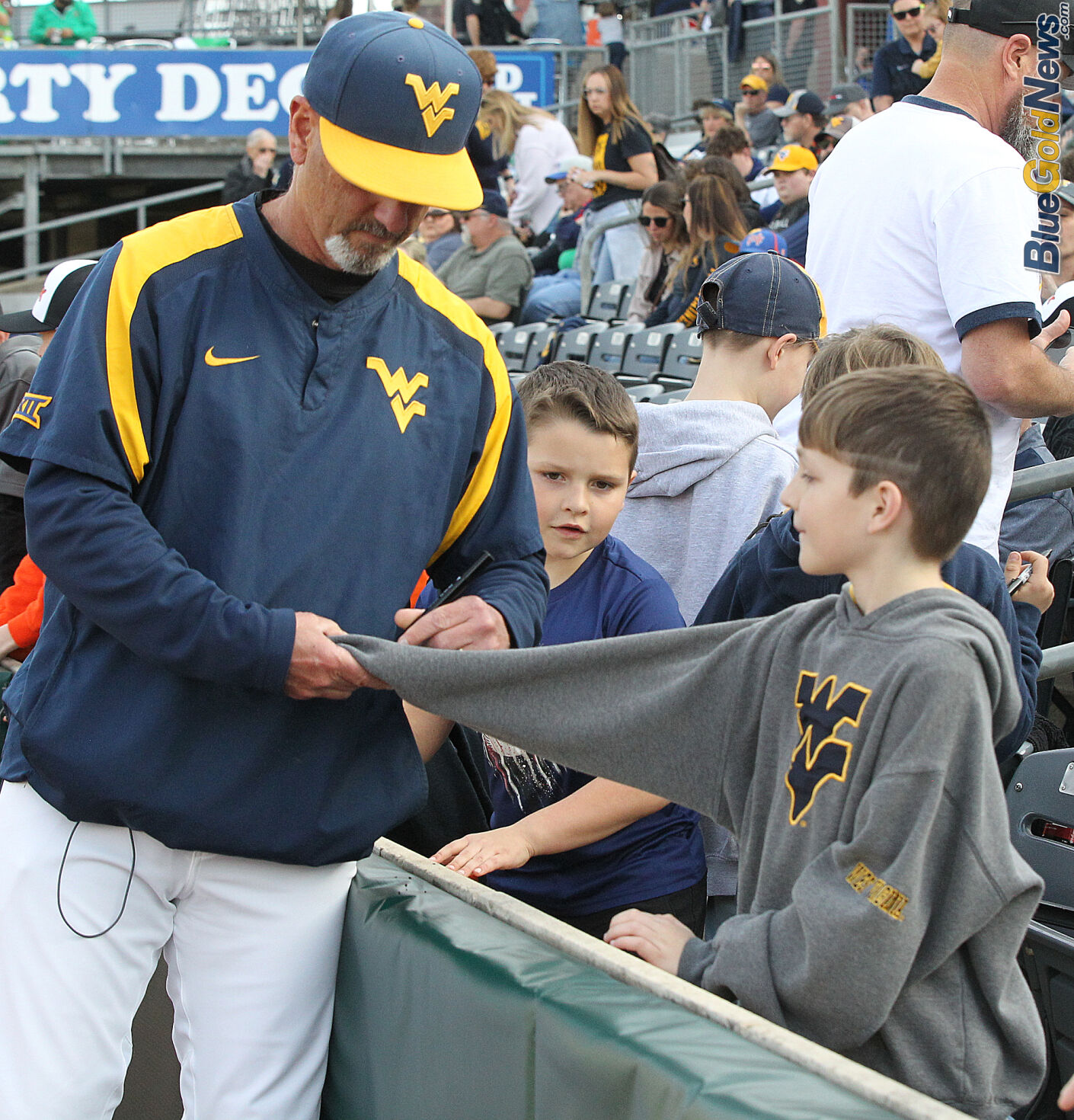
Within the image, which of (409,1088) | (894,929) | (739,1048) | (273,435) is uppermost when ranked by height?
(273,435)

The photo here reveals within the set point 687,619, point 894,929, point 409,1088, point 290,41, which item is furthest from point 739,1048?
point 290,41

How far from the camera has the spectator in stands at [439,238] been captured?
10430 millimetres

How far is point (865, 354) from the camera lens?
2330mm

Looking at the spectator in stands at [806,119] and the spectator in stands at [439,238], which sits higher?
the spectator in stands at [806,119]

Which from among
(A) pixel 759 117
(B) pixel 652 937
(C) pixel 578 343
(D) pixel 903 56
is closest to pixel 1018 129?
(B) pixel 652 937

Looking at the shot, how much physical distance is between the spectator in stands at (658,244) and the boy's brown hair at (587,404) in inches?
197

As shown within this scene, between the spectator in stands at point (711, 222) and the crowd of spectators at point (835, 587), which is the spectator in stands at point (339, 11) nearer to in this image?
the spectator in stands at point (711, 222)

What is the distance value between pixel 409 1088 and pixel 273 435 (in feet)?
3.34

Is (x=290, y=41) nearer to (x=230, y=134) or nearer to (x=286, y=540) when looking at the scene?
(x=230, y=134)

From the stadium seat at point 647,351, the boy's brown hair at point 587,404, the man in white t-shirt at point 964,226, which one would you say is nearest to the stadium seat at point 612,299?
the stadium seat at point 647,351

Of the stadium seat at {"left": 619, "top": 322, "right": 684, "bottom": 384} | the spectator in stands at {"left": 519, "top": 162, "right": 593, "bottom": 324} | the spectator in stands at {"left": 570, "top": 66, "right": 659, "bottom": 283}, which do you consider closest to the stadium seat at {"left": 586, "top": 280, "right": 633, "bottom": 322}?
the spectator in stands at {"left": 570, "top": 66, "right": 659, "bottom": 283}

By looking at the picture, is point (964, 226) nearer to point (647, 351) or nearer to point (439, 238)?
point (647, 351)

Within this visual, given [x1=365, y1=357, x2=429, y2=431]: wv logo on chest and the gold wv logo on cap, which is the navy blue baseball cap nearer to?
the gold wv logo on cap

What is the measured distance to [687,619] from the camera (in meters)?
2.92
